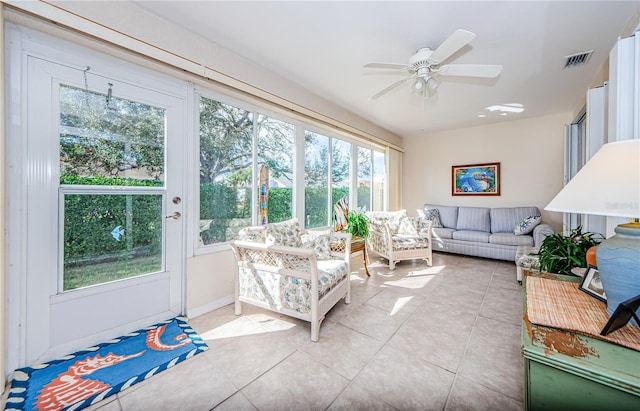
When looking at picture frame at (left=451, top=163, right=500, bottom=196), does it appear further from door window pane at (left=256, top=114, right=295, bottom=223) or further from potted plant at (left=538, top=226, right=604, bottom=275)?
door window pane at (left=256, top=114, right=295, bottom=223)

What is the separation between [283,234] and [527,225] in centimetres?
408

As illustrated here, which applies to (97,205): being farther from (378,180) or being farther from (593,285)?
(378,180)

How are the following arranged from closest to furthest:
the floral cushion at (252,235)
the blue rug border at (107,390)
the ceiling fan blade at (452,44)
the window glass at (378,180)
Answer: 1. the blue rug border at (107,390)
2. the ceiling fan blade at (452,44)
3. the floral cushion at (252,235)
4. the window glass at (378,180)

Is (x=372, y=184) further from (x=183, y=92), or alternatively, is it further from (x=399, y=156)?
(x=183, y=92)

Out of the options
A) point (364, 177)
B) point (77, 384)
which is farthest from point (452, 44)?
point (364, 177)

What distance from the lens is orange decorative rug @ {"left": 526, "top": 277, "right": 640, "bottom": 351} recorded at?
0.80 m

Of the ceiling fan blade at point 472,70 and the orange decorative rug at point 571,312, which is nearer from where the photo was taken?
the orange decorative rug at point 571,312

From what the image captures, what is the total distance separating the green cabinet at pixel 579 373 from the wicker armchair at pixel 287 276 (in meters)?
1.29

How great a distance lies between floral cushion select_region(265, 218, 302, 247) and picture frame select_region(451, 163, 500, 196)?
4.16m

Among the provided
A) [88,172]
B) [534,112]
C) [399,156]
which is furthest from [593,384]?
[399,156]

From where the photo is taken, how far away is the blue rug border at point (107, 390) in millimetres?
1340

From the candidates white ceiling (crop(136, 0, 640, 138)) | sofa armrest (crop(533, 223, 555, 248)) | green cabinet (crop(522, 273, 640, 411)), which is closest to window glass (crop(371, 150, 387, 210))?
white ceiling (crop(136, 0, 640, 138))

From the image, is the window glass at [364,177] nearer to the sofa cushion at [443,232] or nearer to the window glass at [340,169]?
the window glass at [340,169]

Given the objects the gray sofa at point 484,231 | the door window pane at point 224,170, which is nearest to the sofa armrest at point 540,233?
the gray sofa at point 484,231
